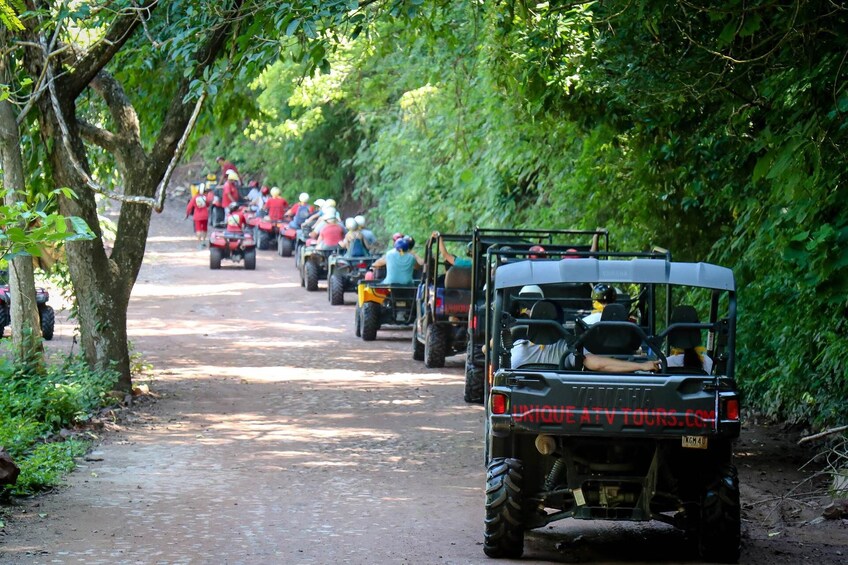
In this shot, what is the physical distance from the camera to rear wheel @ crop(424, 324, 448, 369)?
17922 millimetres

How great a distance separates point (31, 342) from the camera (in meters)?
13.8

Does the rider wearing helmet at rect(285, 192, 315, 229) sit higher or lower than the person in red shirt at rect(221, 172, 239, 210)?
lower

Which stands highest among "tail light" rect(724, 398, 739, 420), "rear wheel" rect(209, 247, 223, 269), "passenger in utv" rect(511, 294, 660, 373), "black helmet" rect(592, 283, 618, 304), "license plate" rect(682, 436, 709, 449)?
"black helmet" rect(592, 283, 618, 304)

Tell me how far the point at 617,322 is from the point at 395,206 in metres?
26.9

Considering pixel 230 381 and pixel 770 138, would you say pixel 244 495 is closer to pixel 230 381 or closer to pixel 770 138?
pixel 770 138

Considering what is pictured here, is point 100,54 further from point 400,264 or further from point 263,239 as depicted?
point 263,239

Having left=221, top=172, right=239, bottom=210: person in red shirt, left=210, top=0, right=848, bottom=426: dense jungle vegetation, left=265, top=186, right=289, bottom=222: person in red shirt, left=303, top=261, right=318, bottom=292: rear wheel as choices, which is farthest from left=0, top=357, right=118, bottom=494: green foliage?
left=221, top=172, right=239, bottom=210: person in red shirt

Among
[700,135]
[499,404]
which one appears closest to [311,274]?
[700,135]

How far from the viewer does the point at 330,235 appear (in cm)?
2958

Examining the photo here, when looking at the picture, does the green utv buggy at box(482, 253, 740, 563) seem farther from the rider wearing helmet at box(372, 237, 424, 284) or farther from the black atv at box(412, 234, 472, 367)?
the rider wearing helmet at box(372, 237, 424, 284)

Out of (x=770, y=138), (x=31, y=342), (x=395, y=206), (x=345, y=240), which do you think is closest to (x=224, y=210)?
(x=395, y=206)

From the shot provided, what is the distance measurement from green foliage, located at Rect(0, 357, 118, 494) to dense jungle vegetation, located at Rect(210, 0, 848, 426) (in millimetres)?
4117

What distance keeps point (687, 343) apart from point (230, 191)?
3368 centimetres

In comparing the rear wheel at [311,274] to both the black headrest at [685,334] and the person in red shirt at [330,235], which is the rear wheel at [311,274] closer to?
the person in red shirt at [330,235]
